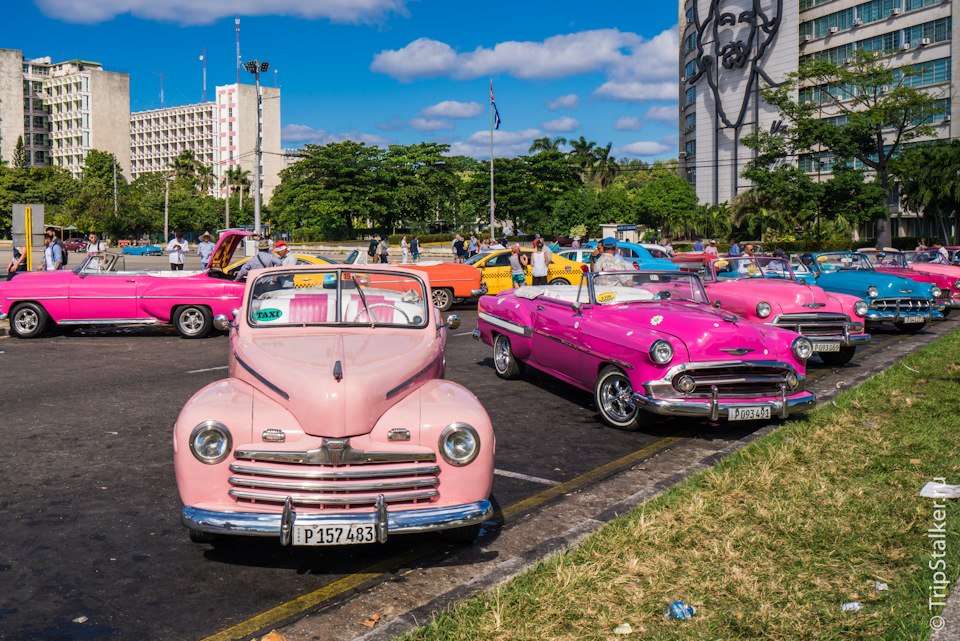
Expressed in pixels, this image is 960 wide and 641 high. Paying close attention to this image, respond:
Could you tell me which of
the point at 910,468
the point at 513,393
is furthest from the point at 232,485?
the point at 513,393

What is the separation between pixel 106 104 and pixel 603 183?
92.2 meters

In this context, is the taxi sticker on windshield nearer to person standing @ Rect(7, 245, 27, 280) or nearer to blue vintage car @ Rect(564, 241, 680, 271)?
person standing @ Rect(7, 245, 27, 280)

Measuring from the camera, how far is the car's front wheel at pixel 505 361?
1023 centimetres

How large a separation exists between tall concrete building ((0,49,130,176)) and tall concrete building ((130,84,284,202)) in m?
13.0

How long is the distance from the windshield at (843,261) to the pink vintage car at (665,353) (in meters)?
8.93

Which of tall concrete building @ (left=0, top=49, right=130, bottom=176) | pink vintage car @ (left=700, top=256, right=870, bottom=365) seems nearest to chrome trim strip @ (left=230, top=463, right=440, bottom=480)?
pink vintage car @ (left=700, top=256, right=870, bottom=365)

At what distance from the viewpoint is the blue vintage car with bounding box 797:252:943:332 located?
1469cm

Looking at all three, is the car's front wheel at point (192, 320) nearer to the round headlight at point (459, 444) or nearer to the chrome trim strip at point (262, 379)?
the chrome trim strip at point (262, 379)

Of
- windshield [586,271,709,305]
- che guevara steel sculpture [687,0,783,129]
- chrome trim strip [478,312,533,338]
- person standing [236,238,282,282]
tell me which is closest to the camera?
windshield [586,271,709,305]

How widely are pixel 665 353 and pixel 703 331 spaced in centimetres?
52

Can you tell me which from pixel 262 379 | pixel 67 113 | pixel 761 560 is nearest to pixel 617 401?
pixel 761 560

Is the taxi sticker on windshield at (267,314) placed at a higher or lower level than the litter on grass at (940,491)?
higher

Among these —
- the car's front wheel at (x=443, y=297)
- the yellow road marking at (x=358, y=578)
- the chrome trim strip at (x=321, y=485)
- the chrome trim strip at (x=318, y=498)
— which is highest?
the car's front wheel at (x=443, y=297)

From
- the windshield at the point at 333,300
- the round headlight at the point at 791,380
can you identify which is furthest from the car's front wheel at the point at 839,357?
the windshield at the point at 333,300
